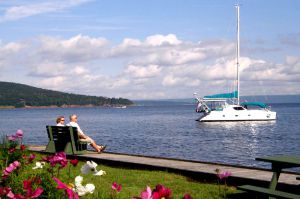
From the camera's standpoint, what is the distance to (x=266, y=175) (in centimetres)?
948

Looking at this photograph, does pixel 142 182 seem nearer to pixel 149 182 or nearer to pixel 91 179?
pixel 149 182

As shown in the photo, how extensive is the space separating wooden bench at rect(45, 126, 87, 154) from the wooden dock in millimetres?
393

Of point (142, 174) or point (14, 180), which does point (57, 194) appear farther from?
point (142, 174)

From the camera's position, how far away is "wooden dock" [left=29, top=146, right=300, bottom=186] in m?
8.94

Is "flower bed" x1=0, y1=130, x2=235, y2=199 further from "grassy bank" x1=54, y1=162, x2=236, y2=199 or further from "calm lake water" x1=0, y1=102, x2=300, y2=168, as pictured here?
"calm lake water" x1=0, y1=102, x2=300, y2=168

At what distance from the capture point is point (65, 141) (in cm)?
1433

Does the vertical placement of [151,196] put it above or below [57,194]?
above

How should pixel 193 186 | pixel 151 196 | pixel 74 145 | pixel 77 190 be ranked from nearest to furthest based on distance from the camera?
pixel 151 196 → pixel 77 190 → pixel 193 186 → pixel 74 145

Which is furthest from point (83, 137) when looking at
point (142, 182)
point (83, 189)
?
point (83, 189)

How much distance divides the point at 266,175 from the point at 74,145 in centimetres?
613

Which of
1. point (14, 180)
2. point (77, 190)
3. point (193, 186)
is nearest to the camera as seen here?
point (77, 190)

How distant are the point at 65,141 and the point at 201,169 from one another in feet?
16.5

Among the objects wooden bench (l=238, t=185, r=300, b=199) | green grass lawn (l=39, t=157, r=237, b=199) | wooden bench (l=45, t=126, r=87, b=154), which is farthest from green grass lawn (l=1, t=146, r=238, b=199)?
wooden bench (l=45, t=126, r=87, b=154)

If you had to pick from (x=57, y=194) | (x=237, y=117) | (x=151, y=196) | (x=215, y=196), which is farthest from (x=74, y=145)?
(x=237, y=117)
